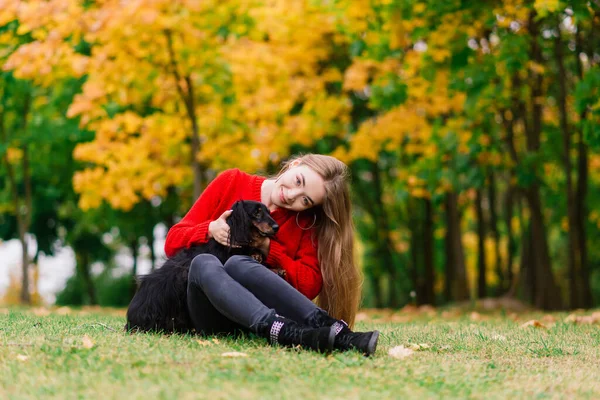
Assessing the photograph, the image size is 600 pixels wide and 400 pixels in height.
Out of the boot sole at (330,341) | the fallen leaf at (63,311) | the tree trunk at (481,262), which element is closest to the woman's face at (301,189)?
the boot sole at (330,341)

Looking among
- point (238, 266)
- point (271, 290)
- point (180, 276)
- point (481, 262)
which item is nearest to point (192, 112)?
point (481, 262)

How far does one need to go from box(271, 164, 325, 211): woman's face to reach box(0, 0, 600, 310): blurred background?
3.84 metres

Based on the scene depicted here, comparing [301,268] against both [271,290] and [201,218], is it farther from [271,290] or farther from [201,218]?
[201,218]

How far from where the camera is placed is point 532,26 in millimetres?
10945

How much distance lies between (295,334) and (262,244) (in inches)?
28.1

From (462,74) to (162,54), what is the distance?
16.2ft

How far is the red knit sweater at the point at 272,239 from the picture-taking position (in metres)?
4.68

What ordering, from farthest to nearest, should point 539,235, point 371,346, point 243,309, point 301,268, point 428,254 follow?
point 428,254 < point 539,235 < point 301,268 < point 243,309 < point 371,346

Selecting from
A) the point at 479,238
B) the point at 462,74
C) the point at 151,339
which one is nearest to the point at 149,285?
the point at 151,339

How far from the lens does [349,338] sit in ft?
13.5

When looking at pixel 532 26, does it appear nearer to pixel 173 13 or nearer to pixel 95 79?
pixel 173 13

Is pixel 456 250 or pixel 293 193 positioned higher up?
pixel 293 193

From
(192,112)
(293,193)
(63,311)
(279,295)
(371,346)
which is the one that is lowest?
(63,311)

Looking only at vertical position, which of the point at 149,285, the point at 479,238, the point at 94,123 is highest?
the point at 94,123
